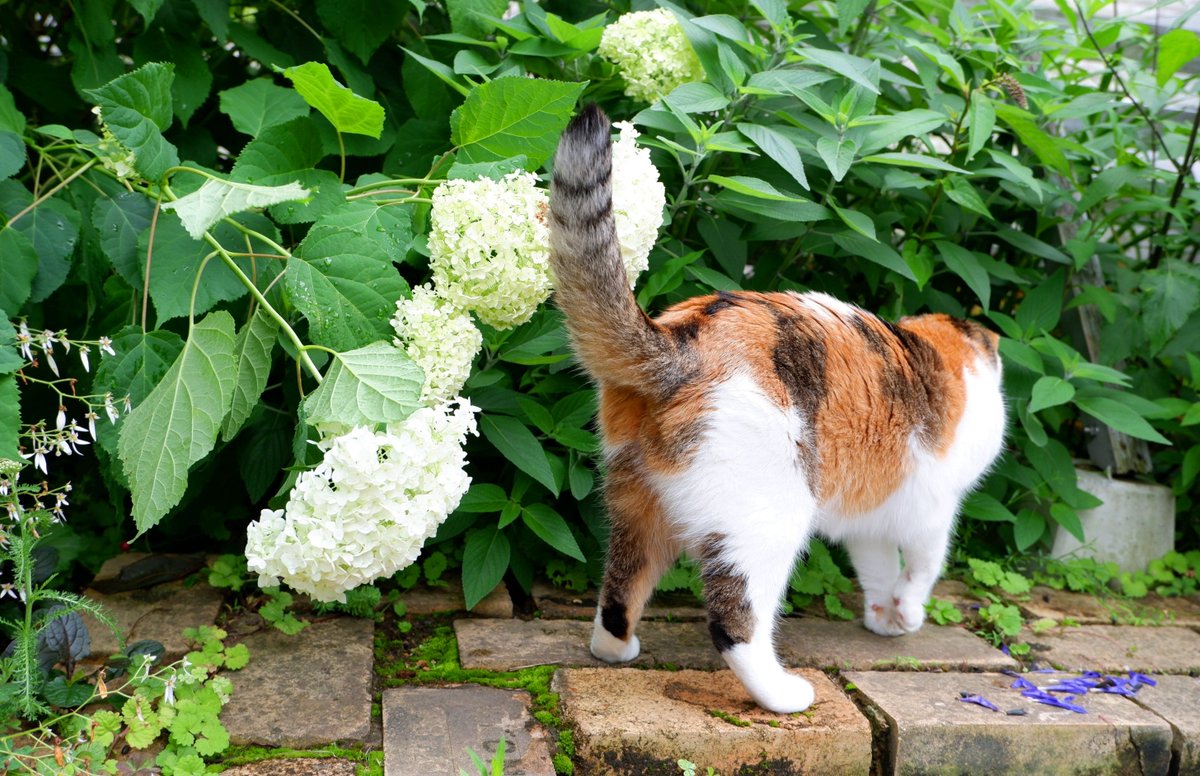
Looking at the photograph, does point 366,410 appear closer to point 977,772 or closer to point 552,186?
point 552,186

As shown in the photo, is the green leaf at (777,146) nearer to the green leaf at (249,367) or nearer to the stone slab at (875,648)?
the stone slab at (875,648)

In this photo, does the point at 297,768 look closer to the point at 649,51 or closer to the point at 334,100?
the point at 334,100

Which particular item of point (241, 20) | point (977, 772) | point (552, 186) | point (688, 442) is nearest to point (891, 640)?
point (977, 772)

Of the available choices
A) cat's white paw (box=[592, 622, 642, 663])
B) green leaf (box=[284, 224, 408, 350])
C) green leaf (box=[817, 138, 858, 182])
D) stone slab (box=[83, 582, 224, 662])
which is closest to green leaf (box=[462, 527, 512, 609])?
cat's white paw (box=[592, 622, 642, 663])

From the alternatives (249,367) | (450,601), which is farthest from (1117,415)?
(249,367)

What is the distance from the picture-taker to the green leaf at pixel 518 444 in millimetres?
2693

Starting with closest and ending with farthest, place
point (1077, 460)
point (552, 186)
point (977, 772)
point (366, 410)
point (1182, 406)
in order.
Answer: point (366, 410)
point (552, 186)
point (977, 772)
point (1182, 406)
point (1077, 460)

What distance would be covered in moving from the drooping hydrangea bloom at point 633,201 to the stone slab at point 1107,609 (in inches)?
75.0

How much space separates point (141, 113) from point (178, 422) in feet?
2.23

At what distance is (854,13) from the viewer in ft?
9.87

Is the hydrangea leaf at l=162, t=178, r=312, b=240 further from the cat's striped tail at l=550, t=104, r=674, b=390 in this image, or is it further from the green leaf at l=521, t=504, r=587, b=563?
the green leaf at l=521, t=504, r=587, b=563

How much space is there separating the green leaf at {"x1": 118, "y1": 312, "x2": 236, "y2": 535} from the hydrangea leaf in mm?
248

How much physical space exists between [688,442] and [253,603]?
1307 millimetres

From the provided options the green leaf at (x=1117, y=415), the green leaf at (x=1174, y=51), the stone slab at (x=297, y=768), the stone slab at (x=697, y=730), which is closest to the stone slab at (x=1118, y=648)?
the green leaf at (x=1117, y=415)
